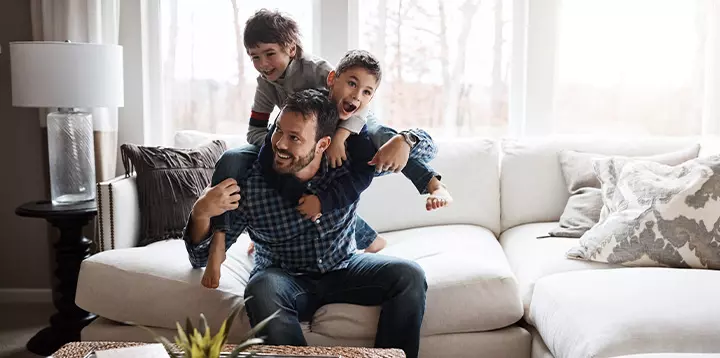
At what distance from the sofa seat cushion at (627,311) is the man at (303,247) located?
1.22 feet

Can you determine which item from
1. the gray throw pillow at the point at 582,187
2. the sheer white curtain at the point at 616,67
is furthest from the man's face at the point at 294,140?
the sheer white curtain at the point at 616,67

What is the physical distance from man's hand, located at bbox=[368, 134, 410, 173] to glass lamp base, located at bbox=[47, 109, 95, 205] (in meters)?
1.50

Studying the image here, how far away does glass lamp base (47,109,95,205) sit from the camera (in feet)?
10.5

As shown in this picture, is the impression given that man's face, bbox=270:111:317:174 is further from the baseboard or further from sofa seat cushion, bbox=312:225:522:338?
the baseboard

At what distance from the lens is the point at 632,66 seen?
3.57m

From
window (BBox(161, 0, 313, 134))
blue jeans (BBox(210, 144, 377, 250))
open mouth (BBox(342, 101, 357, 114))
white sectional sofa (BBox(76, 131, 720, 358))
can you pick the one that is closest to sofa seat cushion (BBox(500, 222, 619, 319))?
white sectional sofa (BBox(76, 131, 720, 358))

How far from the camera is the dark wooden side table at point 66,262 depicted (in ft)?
10.0

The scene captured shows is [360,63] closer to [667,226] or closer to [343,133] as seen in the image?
[343,133]

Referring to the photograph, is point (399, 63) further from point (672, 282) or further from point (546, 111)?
point (672, 282)

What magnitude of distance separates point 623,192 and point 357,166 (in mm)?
976

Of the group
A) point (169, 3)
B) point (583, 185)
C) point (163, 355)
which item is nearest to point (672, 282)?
point (583, 185)

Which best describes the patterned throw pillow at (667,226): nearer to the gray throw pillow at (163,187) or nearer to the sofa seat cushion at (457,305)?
the sofa seat cushion at (457,305)

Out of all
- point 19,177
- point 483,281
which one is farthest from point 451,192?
point 19,177

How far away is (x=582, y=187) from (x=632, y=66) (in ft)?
2.61
